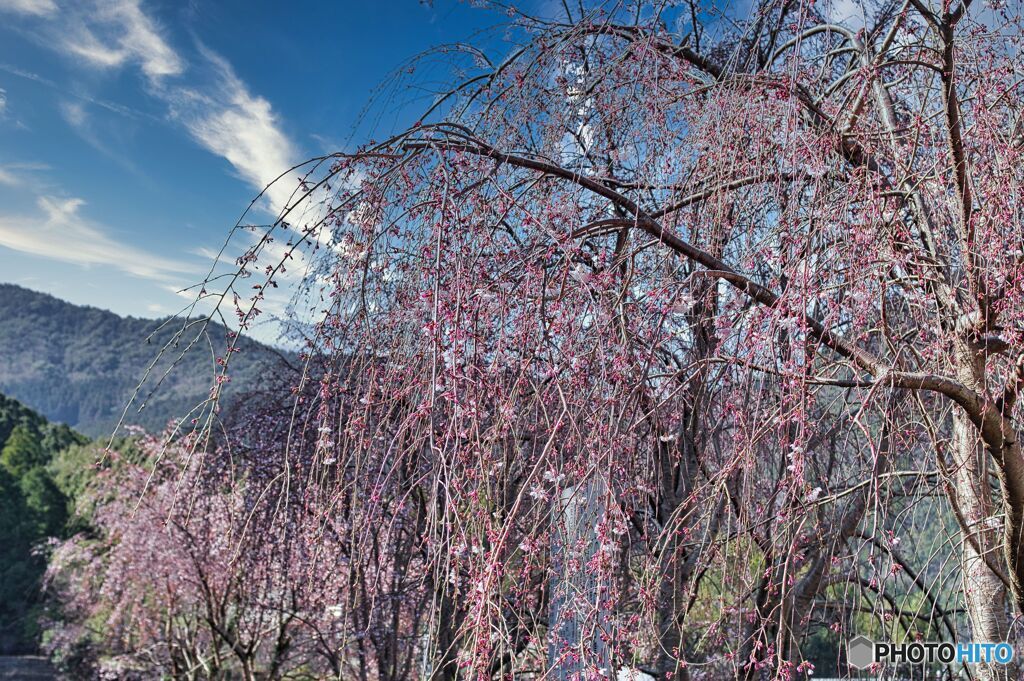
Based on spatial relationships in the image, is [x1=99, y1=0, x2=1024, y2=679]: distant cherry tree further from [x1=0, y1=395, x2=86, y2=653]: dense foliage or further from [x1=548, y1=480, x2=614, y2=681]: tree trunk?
[x1=0, y1=395, x2=86, y2=653]: dense foliage

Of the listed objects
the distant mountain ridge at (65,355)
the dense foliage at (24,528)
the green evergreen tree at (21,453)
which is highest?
the distant mountain ridge at (65,355)

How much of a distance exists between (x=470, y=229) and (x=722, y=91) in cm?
80

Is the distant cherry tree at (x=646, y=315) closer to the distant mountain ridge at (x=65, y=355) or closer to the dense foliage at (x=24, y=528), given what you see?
the dense foliage at (x=24, y=528)

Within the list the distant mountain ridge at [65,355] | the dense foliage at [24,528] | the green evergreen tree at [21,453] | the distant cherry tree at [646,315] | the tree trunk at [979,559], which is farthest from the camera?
the distant mountain ridge at [65,355]

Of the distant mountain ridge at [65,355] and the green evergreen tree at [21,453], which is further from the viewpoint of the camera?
the distant mountain ridge at [65,355]

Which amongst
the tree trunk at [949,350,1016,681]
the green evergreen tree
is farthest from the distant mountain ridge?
the tree trunk at [949,350,1016,681]

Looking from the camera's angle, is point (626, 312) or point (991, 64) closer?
point (626, 312)

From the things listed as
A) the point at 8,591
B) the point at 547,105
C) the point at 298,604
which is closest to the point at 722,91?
the point at 547,105

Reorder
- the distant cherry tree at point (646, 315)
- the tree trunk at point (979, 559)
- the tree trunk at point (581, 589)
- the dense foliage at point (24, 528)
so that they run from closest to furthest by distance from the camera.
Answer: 1. the tree trunk at point (581, 589)
2. the distant cherry tree at point (646, 315)
3. the tree trunk at point (979, 559)
4. the dense foliage at point (24, 528)

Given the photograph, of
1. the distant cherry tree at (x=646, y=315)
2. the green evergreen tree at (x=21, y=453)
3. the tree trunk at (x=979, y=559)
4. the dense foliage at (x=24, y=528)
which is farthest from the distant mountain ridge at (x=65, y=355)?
the tree trunk at (x=979, y=559)

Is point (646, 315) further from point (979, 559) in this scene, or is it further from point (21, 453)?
point (21, 453)

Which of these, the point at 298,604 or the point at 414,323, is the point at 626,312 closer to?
the point at 414,323

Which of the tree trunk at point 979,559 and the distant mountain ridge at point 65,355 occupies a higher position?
the distant mountain ridge at point 65,355

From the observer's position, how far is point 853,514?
2.28 m
